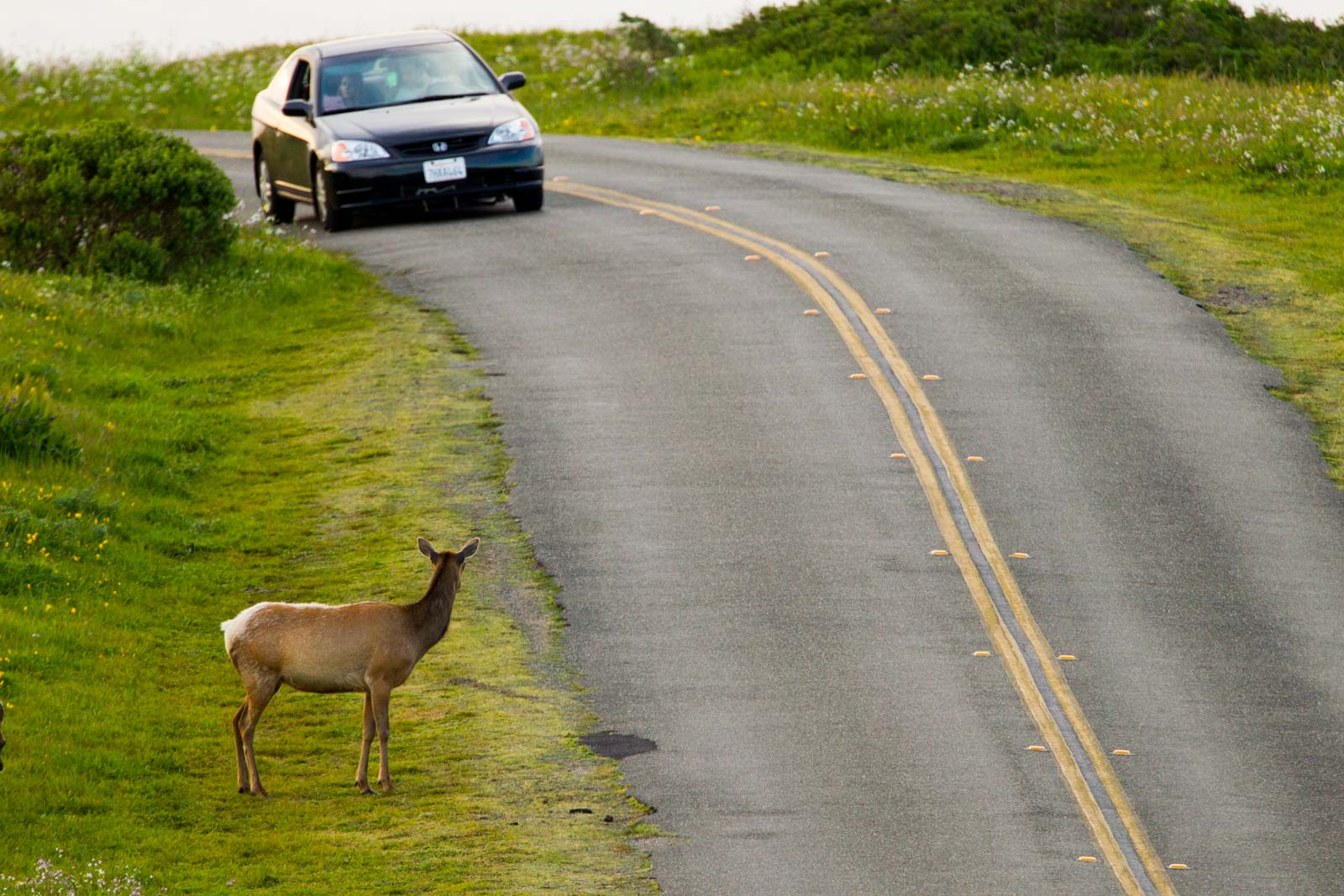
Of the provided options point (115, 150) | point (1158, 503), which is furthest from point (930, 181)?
point (1158, 503)

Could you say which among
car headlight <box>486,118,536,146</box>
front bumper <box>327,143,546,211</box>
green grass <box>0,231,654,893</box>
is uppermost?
car headlight <box>486,118,536,146</box>

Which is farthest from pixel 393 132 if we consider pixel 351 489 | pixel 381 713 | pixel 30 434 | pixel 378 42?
pixel 381 713

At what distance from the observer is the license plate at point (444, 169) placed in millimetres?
22719

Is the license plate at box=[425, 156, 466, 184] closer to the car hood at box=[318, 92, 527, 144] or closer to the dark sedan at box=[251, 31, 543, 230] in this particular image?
the dark sedan at box=[251, 31, 543, 230]

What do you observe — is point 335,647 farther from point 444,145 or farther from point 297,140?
point 297,140

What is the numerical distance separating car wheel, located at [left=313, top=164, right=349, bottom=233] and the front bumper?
0.11m

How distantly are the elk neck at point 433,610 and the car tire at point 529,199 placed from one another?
47.7ft

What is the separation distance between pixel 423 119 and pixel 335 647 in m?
14.3

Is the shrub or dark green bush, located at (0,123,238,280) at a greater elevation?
dark green bush, located at (0,123,238,280)

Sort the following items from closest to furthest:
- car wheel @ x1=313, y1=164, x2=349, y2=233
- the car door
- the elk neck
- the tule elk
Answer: the tule elk, the elk neck, car wheel @ x1=313, y1=164, x2=349, y2=233, the car door

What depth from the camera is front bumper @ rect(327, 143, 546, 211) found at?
22.8 m

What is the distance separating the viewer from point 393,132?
888 inches

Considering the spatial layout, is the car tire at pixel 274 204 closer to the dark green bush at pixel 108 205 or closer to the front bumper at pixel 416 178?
the front bumper at pixel 416 178

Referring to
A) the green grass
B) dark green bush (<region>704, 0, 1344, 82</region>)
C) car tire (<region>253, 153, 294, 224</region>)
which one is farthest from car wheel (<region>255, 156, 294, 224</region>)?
dark green bush (<region>704, 0, 1344, 82</region>)
